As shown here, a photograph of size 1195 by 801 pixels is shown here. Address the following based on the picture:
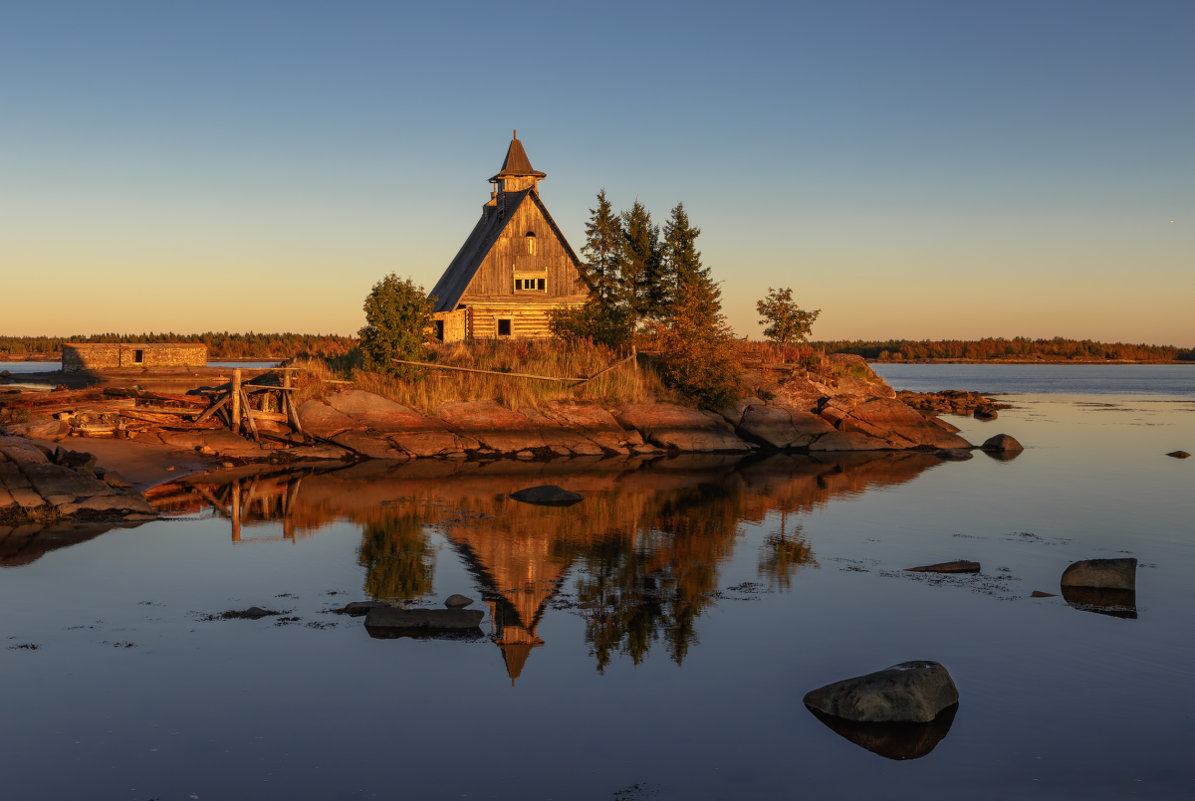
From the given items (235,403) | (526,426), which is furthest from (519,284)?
(235,403)

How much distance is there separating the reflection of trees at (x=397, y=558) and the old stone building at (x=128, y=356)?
38595 mm

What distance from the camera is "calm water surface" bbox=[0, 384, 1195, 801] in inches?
356

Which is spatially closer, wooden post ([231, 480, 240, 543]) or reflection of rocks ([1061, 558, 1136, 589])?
Answer: reflection of rocks ([1061, 558, 1136, 589])

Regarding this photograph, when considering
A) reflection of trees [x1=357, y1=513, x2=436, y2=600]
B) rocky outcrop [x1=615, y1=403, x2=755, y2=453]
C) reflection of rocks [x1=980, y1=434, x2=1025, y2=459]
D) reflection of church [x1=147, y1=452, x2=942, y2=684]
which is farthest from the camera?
reflection of rocks [x1=980, y1=434, x2=1025, y2=459]

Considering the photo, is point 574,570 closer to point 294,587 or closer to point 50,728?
point 294,587

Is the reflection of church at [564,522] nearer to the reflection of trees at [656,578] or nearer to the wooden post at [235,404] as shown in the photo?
the reflection of trees at [656,578]

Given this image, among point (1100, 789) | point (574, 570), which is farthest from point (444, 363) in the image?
point (1100, 789)

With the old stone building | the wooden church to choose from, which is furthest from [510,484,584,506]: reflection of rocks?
the old stone building

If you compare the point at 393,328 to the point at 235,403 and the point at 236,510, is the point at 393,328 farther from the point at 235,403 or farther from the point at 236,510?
the point at 236,510

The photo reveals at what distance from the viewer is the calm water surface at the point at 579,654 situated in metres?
9.05

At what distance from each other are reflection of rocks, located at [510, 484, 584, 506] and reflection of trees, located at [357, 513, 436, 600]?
3.49 metres

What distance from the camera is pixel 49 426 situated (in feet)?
92.1

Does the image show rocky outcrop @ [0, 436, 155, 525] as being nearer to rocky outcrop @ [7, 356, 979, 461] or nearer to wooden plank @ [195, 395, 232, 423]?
rocky outcrop @ [7, 356, 979, 461]

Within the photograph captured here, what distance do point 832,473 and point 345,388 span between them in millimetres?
18877
